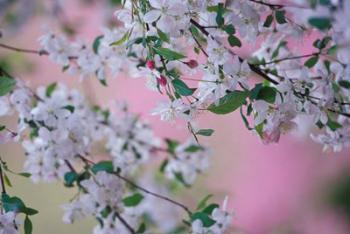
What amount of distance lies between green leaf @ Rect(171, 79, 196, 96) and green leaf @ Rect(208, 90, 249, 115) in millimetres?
28

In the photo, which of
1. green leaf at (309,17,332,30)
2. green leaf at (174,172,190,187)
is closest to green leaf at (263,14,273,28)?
green leaf at (309,17,332,30)

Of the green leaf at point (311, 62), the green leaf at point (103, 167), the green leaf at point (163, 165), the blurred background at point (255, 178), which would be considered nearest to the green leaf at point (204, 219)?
the green leaf at point (103, 167)

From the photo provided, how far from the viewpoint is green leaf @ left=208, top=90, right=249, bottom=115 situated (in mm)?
641

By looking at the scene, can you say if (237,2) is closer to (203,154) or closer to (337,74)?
(337,74)

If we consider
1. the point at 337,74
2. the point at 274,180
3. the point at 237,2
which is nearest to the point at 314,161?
the point at 274,180

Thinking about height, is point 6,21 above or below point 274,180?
below

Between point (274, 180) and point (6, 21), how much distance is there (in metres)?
1.40

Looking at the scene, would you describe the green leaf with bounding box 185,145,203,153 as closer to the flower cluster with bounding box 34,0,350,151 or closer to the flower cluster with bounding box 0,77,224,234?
the flower cluster with bounding box 0,77,224,234

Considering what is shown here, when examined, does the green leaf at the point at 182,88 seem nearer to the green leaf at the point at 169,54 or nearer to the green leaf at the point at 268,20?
the green leaf at the point at 169,54

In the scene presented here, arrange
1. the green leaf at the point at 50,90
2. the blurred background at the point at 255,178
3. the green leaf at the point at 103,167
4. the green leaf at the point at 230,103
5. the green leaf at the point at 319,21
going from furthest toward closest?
the blurred background at the point at 255,178
the green leaf at the point at 50,90
the green leaf at the point at 103,167
the green leaf at the point at 230,103
the green leaf at the point at 319,21

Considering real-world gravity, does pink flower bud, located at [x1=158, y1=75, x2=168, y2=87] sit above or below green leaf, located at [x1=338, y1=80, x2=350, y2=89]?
below

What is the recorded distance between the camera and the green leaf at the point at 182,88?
2.12 ft

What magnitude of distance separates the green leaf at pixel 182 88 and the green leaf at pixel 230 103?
3 centimetres

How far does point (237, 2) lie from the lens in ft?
2.27
